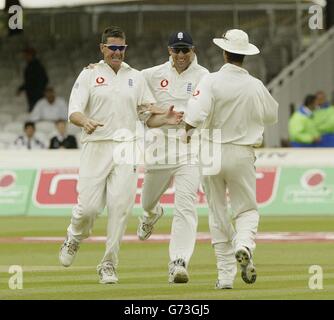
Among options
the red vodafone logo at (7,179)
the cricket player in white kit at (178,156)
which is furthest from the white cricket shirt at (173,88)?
the red vodafone logo at (7,179)

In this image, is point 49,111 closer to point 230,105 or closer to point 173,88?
point 173,88

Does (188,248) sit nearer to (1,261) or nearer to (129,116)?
(129,116)

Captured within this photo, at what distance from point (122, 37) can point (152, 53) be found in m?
18.8

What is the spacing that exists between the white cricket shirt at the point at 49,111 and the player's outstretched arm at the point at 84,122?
49.7 feet

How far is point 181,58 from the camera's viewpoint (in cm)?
1371

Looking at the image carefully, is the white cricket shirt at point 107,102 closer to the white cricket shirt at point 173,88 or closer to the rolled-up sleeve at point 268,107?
the white cricket shirt at point 173,88

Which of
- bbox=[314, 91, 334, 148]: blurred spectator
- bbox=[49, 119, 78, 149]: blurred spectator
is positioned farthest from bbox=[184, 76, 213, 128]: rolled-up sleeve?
bbox=[314, 91, 334, 148]: blurred spectator

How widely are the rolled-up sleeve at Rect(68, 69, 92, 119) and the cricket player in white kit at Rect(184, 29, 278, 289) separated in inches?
48.8

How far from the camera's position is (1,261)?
610 inches

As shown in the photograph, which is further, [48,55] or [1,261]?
[48,55]

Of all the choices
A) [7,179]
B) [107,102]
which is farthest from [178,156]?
[7,179]

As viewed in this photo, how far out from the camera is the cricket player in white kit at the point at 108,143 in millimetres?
13086

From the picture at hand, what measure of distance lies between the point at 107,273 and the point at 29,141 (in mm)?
13836
